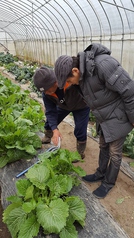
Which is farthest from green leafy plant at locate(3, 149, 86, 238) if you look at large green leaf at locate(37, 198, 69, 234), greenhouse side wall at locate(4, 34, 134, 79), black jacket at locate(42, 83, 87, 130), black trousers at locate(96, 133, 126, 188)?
greenhouse side wall at locate(4, 34, 134, 79)

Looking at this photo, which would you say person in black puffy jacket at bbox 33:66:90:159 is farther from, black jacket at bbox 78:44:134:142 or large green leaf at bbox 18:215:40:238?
large green leaf at bbox 18:215:40:238

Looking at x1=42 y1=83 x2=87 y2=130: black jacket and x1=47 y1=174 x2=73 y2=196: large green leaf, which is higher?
x1=42 y1=83 x2=87 y2=130: black jacket

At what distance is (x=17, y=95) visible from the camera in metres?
4.26

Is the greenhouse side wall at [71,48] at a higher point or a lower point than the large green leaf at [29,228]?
higher

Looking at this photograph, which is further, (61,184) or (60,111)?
(60,111)

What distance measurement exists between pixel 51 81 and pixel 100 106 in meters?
0.66

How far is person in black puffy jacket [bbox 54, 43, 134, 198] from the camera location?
189 centimetres

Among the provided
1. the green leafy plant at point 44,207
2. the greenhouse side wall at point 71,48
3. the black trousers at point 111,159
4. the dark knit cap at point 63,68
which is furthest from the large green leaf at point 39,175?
the greenhouse side wall at point 71,48

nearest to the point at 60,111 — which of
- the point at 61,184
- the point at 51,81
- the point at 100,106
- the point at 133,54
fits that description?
the point at 51,81

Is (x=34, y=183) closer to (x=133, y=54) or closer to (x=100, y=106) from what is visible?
(x=100, y=106)

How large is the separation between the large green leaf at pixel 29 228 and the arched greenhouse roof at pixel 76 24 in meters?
5.55

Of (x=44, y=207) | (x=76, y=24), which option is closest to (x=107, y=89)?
(x=44, y=207)

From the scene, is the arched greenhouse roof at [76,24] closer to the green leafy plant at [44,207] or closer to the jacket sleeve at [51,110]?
the jacket sleeve at [51,110]

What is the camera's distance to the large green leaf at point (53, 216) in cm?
165
